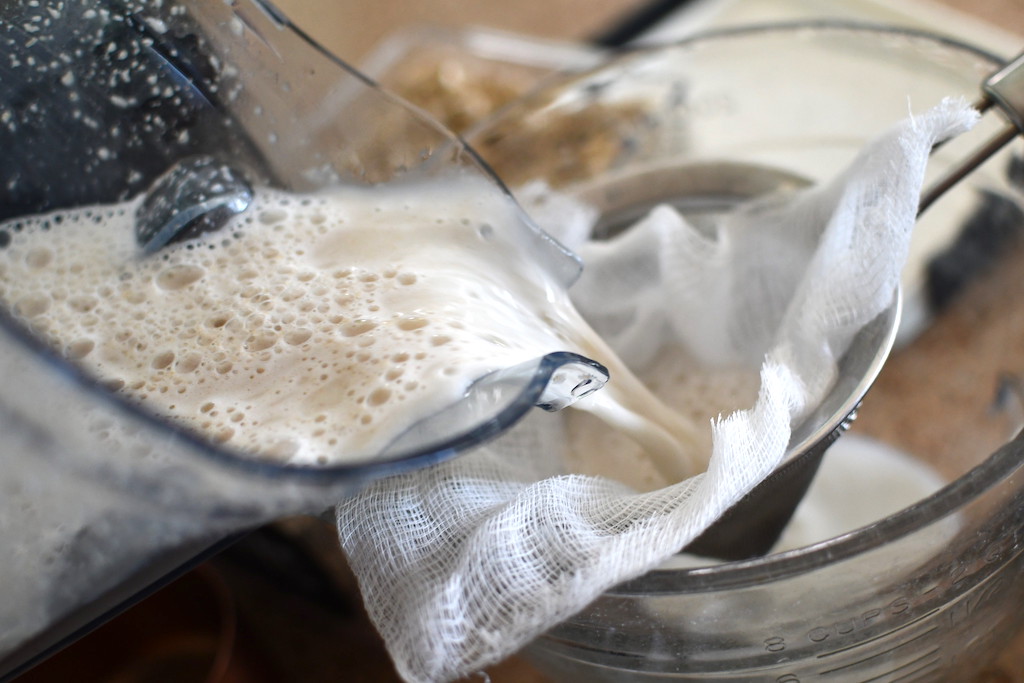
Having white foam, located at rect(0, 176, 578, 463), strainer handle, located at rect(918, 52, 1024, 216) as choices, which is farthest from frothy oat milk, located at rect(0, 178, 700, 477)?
strainer handle, located at rect(918, 52, 1024, 216)

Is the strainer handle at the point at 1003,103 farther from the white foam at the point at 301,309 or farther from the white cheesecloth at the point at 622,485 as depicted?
the white foam at the point at 301,309

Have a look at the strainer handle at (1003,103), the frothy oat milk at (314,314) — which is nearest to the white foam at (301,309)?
the frothy oat milk at (314,314)

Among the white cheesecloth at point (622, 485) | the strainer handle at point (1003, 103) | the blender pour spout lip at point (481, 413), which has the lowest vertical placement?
the white cheesecloth at point (622, 485)

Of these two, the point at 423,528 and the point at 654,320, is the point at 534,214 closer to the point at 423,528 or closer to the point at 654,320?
the point at 654,320

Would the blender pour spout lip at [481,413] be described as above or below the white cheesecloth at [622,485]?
above

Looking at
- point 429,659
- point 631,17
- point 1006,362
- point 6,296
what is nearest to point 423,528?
point 429,659

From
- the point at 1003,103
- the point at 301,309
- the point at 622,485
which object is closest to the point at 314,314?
the point at 301,309

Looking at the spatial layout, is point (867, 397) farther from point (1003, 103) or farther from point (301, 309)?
point (301, 309)
